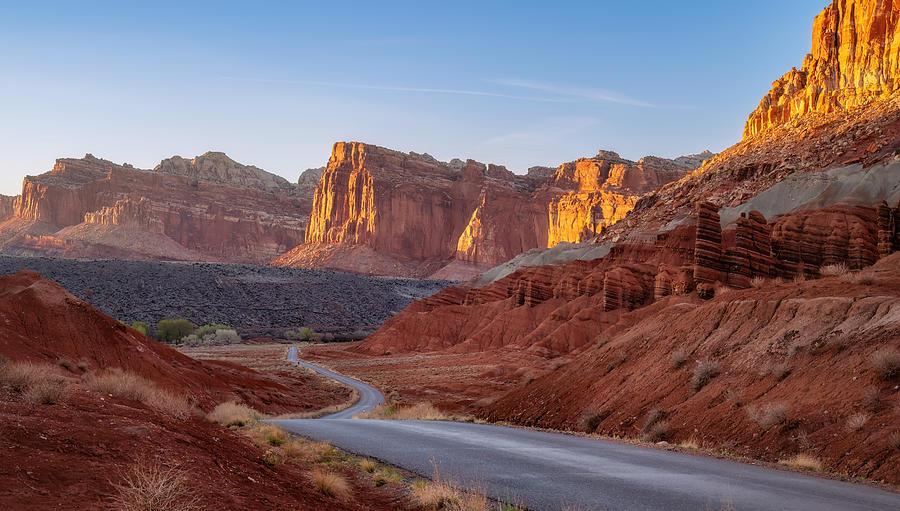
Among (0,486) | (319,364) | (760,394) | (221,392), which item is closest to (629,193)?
(319,364)

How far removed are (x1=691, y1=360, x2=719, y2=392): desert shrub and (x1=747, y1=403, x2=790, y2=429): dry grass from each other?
3924mm

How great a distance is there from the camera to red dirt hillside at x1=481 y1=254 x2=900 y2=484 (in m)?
14.0

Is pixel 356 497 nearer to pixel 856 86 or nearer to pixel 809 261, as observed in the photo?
pixel 809 261

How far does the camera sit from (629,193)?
553ft

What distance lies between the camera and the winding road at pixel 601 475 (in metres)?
9.55

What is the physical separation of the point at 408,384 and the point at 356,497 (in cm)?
4308

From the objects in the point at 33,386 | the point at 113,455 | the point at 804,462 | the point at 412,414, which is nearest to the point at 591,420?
the point at 804,462

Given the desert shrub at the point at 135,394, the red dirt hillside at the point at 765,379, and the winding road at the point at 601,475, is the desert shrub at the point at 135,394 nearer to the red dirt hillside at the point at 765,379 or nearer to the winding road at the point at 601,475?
the winding road at the point at 601,475

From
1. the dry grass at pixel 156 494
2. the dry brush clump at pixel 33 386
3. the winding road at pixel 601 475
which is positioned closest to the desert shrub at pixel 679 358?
the winding road at pixel 601 475

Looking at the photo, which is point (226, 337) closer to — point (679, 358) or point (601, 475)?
point (679, 358)

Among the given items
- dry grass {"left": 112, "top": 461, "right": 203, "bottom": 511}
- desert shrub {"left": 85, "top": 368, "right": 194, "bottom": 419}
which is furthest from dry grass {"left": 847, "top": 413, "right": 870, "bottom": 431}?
desert shrub {"left": 85, "top": 368, "right": 194, "bottom": 419}

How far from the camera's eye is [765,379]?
59.0 ft

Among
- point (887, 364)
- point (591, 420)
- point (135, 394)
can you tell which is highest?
point (887, 364)

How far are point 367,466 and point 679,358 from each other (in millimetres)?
12653
